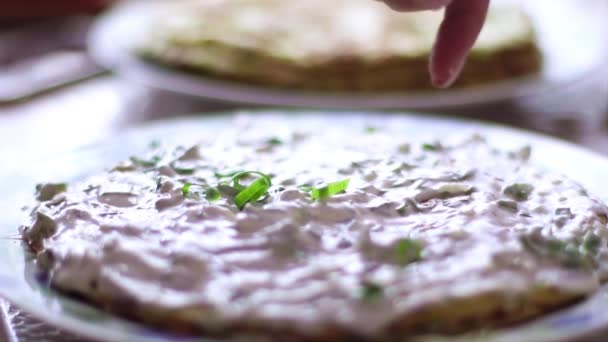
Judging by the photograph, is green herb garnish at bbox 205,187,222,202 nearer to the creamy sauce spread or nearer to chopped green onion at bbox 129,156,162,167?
the creamy sauce spread

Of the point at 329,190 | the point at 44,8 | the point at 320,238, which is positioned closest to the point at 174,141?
the point at 329,190

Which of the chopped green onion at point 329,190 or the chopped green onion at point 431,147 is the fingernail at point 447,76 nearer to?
the chopped green onion at point 431,147

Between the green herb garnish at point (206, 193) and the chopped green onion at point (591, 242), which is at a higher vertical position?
the green herb garnish at point (206, 193)

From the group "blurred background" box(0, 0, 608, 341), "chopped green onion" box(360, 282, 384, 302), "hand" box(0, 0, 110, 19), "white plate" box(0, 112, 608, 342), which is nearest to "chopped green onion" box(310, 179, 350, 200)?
"chopped green onion" box(360, 282, 384, 302)

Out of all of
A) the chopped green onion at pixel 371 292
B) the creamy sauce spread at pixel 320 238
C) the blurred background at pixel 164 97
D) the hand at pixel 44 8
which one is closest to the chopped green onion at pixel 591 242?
the creamy sauce spread at pixel 320 238

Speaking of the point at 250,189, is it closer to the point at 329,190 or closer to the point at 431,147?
the point at 329,190
